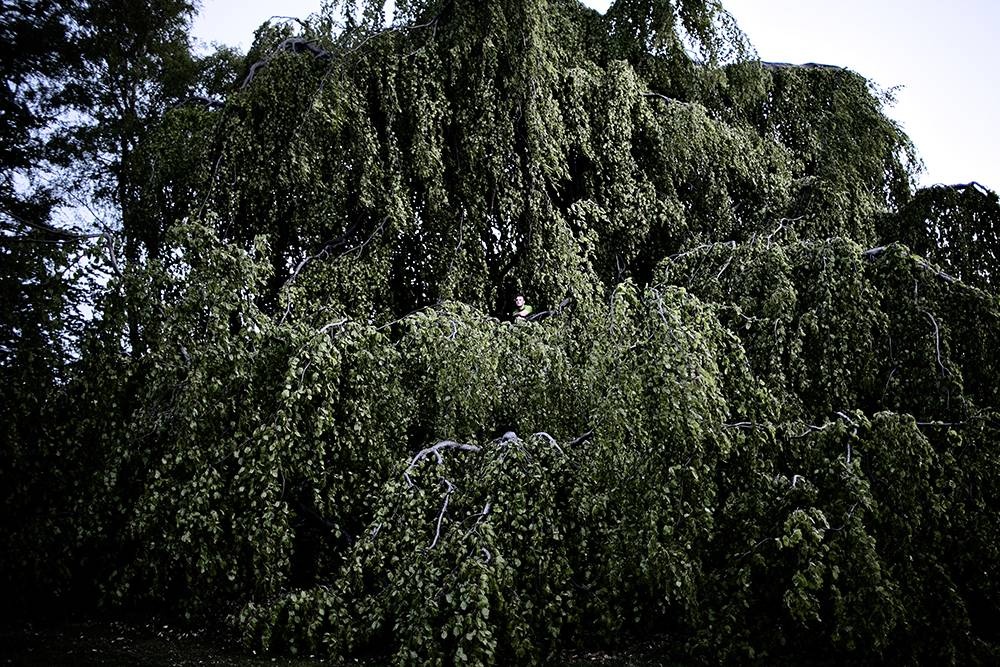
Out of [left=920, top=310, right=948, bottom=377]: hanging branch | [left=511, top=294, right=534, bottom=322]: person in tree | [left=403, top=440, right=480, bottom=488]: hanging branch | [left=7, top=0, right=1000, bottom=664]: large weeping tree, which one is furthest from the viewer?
[left=511, top=294, right=534, bottom=322]: person in tree

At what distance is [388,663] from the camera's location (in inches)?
142

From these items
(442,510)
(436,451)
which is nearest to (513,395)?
(436,451)

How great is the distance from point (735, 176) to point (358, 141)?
3.29 metres

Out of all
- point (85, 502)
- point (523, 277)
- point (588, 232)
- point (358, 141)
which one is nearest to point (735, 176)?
point (588, 232)

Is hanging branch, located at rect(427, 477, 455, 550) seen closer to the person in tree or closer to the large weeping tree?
the large weeping tree

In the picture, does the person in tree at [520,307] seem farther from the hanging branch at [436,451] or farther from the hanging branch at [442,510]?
the hanging branch at [442,510]

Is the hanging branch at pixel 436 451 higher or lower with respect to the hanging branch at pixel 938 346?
lower

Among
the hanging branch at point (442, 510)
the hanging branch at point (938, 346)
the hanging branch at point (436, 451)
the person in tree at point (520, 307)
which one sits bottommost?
the hanging branch at point (442, 510)

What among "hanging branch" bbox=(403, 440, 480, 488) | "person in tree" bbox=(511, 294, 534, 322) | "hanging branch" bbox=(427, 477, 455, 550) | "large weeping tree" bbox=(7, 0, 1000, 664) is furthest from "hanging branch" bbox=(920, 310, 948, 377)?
"person in tree" bbox=(511, 294, 534, 322)

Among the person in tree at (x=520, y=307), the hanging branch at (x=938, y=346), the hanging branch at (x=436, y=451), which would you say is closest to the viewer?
the hanging branch at (x=436, y=451)

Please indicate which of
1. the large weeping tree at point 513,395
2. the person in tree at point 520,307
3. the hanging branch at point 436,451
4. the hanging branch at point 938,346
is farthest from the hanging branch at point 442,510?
the person in tree at point 520,307

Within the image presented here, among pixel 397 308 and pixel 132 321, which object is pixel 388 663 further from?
pixel 397 308

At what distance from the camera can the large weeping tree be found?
3.36 m

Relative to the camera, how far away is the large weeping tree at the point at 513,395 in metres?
3.36
